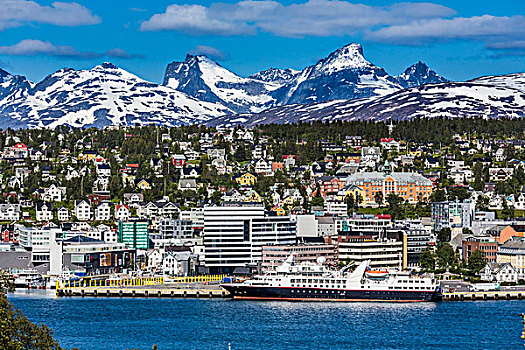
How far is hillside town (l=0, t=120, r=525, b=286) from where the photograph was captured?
113750 millimetres

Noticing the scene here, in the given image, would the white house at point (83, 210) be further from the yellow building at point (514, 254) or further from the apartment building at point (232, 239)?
the yellow building at point (514, 254)

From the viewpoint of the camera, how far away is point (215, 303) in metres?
95.2

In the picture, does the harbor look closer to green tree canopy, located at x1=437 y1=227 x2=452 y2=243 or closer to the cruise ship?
the cruise ship

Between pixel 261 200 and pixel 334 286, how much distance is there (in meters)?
51.4

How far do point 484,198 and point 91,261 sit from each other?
54.7 metres

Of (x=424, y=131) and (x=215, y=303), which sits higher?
(x=424, y=131)

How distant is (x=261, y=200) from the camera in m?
148

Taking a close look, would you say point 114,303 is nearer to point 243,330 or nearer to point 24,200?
point 243,330

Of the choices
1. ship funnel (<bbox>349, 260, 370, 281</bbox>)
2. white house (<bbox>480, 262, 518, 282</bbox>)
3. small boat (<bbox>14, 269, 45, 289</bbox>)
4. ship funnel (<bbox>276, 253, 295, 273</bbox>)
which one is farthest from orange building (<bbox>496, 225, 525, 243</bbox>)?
small boat (<bbox>14, 269, 45, 289</bbox>)

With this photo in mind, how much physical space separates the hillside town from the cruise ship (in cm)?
1051

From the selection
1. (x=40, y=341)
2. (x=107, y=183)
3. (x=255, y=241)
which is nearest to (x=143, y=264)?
(x=255, y=241)

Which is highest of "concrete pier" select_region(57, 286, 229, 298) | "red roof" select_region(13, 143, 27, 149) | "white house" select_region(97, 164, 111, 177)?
"red roof" select_region(13, 143, 27, 149)

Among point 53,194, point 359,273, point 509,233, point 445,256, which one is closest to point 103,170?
point 53,194

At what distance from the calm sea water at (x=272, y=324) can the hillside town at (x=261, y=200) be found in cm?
1706
